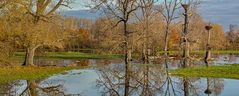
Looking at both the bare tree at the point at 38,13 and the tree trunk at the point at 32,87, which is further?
the bare tree at the point at 38,13

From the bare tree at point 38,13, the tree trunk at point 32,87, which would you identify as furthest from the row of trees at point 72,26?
the tree trunk at point 32,87

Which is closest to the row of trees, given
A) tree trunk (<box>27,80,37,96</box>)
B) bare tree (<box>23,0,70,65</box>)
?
bare tree (<box>23,0,70,65</box>)

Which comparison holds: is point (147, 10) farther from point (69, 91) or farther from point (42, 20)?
point (69, 91)

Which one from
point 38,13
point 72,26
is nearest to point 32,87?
point 38,13

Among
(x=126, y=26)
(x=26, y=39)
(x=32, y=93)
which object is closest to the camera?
(x=32, y=93)

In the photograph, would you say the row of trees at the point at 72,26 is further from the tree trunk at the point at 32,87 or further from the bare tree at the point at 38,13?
the tree trunk at the point at 32,87

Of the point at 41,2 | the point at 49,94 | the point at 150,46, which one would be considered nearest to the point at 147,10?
the point at 150,46

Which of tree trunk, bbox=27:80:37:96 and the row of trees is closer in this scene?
tree trunk, bbox=27:80:37:96

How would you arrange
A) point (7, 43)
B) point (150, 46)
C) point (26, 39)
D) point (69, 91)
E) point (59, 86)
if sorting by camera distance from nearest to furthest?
point (69, 91)
point (59, 86)
point (7, 43)
point (26, 39)
point (150, 46)

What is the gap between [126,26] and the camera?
164 ft

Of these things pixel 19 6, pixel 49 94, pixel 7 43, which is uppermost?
pixel 19 6

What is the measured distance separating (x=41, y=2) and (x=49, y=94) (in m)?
20.7

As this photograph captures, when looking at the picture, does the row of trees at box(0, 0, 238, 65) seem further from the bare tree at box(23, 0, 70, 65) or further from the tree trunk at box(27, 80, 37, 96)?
the tree trunk at box(27, 80, 37, 96)

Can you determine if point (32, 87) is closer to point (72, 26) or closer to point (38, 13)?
point (38, 13)
